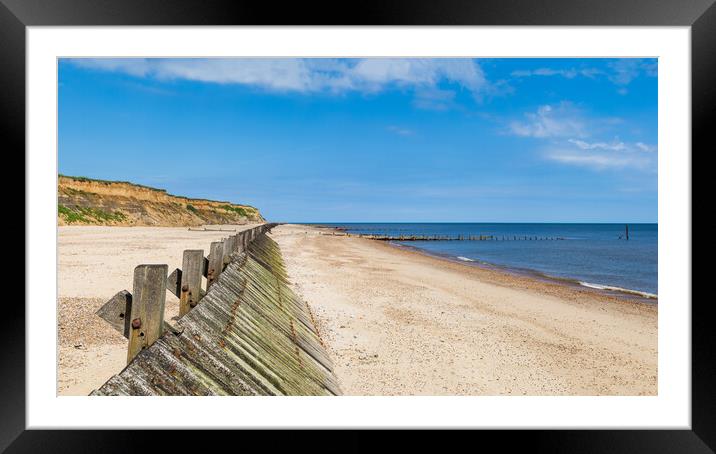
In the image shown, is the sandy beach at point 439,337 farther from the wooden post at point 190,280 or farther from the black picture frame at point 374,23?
the black picture frame at point 374,23

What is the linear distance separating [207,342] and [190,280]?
0.73 meters

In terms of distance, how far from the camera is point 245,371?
10.7 ft

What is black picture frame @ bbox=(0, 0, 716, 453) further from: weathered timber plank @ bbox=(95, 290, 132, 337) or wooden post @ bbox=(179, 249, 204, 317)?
wooden post @ bbox=(179, 249, 204, 317)

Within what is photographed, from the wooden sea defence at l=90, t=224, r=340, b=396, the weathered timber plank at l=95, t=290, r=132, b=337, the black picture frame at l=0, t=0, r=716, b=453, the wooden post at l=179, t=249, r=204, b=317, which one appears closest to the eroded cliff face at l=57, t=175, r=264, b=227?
the wooden sea defence at l=90, t=224, r=340, b=396

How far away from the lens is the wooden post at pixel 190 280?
11.7 feet

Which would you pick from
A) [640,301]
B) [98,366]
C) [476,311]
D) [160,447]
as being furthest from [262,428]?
[640,301]

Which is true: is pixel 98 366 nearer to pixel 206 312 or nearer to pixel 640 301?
pixel 206 312

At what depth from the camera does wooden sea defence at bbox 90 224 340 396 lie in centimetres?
244

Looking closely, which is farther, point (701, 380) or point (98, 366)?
point (98, 366)

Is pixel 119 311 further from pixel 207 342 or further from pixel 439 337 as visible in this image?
pixel 439 337

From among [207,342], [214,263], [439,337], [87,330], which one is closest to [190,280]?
[207,342]

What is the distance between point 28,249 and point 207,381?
55.7 inches

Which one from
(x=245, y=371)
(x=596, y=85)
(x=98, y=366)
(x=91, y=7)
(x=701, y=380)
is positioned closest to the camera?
(x=91, y=7)

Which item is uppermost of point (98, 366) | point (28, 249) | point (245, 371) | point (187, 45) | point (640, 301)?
point (187, 45)
